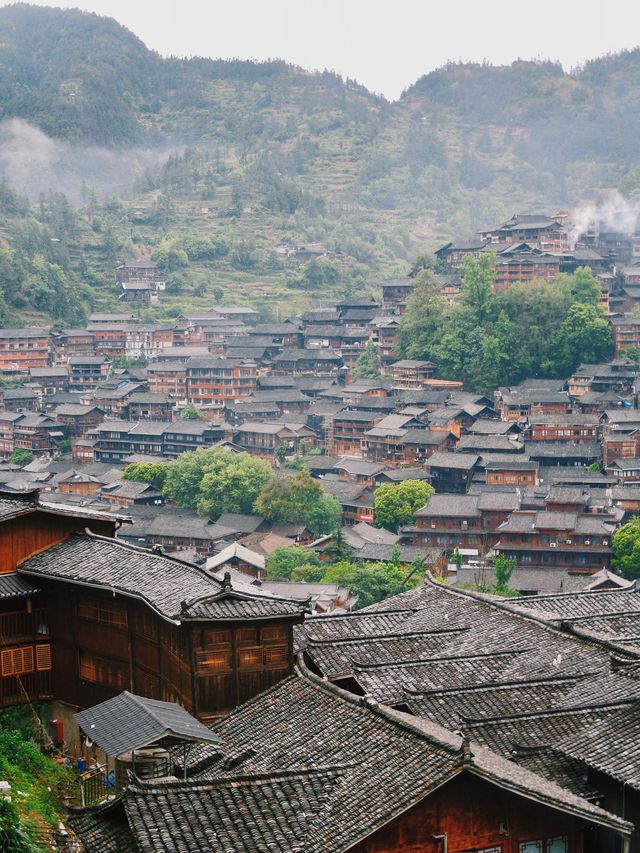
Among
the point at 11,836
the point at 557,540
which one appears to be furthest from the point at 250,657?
the point at 557,540

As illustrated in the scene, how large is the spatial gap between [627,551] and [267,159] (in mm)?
67416

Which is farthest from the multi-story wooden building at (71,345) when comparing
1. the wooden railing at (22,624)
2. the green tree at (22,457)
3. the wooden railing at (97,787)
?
the wooden railing at (97,787)

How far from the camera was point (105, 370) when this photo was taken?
61.0 metres

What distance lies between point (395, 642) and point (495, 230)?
48471 millimetres

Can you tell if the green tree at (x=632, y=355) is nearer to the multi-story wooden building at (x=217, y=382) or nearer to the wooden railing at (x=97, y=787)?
the multi-story wooden building at (x=217, y=382)

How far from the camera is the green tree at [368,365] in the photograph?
56469 mm

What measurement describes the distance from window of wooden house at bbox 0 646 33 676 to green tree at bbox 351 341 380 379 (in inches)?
1661

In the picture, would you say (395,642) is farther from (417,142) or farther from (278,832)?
(417,142)

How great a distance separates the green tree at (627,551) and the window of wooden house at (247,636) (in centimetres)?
2582

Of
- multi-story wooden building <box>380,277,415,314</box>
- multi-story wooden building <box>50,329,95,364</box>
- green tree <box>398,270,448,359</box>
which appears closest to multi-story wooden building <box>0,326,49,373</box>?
multi-story wooden building <box>50,329,95,364</box>

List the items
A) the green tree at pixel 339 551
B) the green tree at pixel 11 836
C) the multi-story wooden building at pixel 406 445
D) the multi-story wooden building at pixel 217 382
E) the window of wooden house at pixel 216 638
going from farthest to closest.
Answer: the multi-story wooden building at pixel 217 382 → the multi-story wooden building at pixel 406 445 → the green tree at pixel 339 551 → the window of wooden house at pixel 216 638 → the green tree at pixel 11 836

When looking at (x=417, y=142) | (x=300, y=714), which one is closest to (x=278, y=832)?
(x=300, y=714)

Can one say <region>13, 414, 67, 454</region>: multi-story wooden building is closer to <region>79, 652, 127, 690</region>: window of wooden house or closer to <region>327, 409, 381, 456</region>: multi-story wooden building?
<region>327, 409, 381, 456</region>: multi-story wooden building

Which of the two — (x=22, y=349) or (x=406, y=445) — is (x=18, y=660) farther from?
(x=22, y=349)
